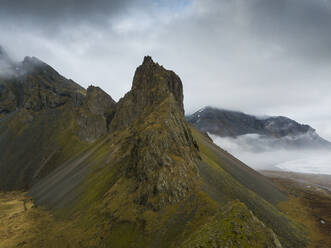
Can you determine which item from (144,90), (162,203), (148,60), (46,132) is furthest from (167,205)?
(46,132)

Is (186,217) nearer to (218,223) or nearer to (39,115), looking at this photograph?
(218,223)

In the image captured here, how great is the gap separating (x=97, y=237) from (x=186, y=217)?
18.3m

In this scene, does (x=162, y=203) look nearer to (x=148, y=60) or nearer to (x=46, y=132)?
(x=148, y=60)

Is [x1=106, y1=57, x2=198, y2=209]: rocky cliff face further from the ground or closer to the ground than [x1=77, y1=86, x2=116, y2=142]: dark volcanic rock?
closer to the ground

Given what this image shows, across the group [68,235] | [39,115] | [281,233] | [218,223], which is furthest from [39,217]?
[39,115]

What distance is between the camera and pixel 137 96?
332 ft

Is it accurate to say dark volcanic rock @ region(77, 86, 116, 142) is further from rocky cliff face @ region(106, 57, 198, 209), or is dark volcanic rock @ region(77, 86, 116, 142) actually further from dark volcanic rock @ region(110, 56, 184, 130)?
rocky cliff face @ region(106, 57, 198, 209)

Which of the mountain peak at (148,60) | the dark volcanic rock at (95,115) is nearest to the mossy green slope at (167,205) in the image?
the mountain peak at (148,60)

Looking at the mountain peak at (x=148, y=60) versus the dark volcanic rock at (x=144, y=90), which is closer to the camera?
the dark volcanic rock at (x=144, y=90)

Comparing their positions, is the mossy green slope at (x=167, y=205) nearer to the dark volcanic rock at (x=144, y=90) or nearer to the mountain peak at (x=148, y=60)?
the dark volcanic rock at (x=144, y=90)

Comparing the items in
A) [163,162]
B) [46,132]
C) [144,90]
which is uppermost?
[144,90]

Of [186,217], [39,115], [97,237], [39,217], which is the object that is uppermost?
[39,115]

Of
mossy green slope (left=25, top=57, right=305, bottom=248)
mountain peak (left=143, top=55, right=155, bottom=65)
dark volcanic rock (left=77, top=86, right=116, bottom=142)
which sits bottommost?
mossy green slope (left=25, top=57, right=305, bottom=248)

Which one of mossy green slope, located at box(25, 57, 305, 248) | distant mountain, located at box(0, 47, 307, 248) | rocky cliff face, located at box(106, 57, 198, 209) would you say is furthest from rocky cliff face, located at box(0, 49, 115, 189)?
rocky cliff face, located at box(106, 57, 198, 209)
